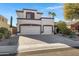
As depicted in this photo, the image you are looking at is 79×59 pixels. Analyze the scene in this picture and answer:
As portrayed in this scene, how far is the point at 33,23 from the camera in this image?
6.03 m

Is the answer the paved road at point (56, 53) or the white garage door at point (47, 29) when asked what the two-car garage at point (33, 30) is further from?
the paved road at point (56, 53)

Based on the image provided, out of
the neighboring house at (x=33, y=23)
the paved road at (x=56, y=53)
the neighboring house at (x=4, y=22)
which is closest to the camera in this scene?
the paved road at (x=56, y=53)

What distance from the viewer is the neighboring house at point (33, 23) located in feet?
19.6

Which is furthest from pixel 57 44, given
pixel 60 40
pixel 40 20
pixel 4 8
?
pixel 4 8

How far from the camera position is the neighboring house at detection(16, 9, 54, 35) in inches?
235

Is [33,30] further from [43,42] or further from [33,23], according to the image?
[43,42]

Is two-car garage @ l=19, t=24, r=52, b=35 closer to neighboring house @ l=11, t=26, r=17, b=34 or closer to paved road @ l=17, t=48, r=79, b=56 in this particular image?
neighboring house @ l=11, t=26, r=17, b=34

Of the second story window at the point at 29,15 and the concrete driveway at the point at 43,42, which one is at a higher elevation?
the second story window at the point at 29,15

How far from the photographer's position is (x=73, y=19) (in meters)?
6.00

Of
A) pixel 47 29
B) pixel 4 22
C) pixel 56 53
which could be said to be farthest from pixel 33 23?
pixel 56 53

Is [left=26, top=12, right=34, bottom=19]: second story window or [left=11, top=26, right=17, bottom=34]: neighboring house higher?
[left=26, top=12, right=34, bottom=19]: second story window

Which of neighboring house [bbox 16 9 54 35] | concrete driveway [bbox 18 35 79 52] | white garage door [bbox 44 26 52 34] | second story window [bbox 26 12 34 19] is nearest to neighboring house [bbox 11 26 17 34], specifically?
neighboring house [bbox 16 9 54 35]

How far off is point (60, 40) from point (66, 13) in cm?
63

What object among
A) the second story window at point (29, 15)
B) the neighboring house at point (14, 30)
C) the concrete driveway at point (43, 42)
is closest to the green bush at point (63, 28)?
the concrete driveway at point (43, 42)
